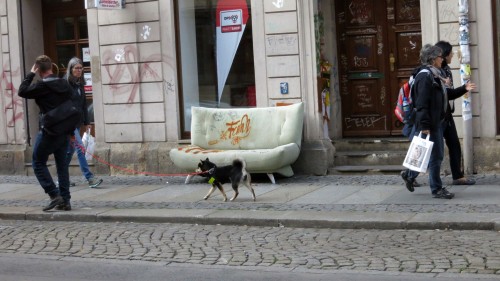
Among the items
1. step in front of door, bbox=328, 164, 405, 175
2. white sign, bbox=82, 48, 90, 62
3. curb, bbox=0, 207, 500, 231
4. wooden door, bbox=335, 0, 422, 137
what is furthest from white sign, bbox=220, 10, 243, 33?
curb, bbox=0, 207, 500, 231

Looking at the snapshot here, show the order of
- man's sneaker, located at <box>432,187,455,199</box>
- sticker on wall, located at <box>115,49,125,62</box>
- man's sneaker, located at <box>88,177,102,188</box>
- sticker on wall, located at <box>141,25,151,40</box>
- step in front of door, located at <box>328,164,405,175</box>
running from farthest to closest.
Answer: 1. sticker on wall, located at <box>115,49,125,62</box>
2. sticker on wall, located at <box>141,25,151,40</box>
3. man's sneaker, located at <box>88,177,102,188</box>
4. step in front of door, located at <box>328,164,405,175</box>
5. man's sneaker, located at <box>432,187,455,199</box>

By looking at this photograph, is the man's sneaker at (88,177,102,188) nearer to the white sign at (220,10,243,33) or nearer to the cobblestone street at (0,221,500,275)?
the cobblestone street at (0,221,500,275)

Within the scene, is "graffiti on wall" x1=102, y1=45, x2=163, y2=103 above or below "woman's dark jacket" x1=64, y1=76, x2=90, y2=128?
above

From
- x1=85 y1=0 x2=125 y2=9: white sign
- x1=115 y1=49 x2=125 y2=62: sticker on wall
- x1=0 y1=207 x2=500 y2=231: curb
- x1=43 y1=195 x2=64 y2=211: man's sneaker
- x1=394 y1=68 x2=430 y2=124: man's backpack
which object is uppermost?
x1=85 y1=0 x2=125 y2=9: white sign

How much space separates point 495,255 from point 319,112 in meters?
6.31

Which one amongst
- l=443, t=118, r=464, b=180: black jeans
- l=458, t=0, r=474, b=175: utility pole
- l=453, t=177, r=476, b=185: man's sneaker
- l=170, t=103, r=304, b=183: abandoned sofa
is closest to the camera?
l=443, t=118, r=464, b=180: black jeans

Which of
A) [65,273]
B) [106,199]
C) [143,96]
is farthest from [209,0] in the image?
[65,273]

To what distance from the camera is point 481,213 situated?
9641 millimetres

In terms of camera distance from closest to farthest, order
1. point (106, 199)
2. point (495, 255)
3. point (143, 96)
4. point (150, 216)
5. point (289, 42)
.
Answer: point (495, 255), point (150, 216), point (106, 199), point (289, 42), point (143, 96)

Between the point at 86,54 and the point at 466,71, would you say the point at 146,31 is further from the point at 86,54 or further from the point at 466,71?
the point at 466,71

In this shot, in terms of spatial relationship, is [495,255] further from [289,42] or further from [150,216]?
[289,42]

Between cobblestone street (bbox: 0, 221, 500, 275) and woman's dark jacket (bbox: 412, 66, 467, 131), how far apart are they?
1.78m

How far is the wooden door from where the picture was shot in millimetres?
14148

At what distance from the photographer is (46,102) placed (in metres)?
11.1
